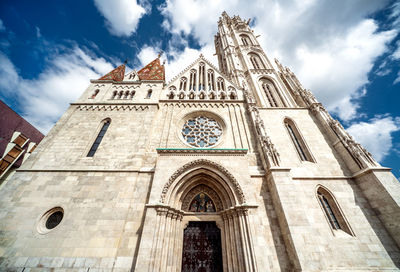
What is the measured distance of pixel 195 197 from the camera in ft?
22.4

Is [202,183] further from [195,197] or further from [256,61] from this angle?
[256,61]

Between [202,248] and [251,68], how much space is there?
52.8 ft

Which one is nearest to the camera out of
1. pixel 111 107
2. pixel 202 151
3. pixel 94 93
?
pixel 202 151

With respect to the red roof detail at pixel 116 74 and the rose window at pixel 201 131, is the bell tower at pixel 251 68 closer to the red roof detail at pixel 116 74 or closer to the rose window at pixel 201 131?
the rose window at pixel 201 131

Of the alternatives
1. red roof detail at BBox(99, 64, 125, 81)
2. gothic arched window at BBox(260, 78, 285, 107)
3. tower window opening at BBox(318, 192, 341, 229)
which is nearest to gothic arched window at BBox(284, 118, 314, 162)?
tower window opening at BBox(318, 192, 341, 229)

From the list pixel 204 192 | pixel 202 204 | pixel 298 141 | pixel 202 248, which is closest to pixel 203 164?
pixel 204 192

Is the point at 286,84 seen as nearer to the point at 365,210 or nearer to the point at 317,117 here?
the point at 317,117

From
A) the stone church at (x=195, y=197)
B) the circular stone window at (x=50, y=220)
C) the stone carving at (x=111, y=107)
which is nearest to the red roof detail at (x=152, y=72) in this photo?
the stone church at (x=195, y=197)

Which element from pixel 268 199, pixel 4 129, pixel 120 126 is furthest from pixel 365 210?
pixel 4 129

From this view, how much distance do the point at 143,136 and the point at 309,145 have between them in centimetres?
990

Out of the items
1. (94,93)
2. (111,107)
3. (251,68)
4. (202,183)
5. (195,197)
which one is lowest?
(195,197)

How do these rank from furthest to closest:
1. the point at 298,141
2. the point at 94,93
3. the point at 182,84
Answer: the point at 182,84, the point at 94,93, the point at 298,141

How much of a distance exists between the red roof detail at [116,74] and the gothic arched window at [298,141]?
13.8 m

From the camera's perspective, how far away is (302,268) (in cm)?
454
